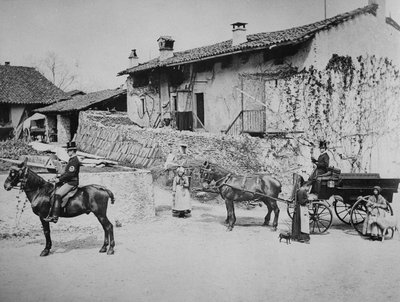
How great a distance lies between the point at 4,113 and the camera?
25188 mm

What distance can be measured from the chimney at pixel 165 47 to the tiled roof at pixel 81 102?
13.9 ft

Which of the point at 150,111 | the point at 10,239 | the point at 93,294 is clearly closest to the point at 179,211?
the point at 10,239

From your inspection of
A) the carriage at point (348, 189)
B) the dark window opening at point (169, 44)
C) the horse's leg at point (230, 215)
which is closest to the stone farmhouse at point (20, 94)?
the dark window opening at point (169, 44)

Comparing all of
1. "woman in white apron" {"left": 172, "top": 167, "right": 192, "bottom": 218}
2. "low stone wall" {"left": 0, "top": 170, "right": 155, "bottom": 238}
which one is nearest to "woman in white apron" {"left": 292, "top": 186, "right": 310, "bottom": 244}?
"woman in white apron" {"left": 172, "top": 167, "right": 192, "bottom": 218}

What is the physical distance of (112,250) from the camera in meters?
7.99

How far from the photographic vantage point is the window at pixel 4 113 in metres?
24.8

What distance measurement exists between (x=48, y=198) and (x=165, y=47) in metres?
17.5

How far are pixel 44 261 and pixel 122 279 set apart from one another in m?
1.80

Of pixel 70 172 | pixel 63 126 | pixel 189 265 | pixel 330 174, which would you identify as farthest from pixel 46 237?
pixel 63 126

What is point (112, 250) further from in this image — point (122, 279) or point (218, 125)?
point (218, 125)

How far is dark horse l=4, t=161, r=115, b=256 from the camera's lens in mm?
7469

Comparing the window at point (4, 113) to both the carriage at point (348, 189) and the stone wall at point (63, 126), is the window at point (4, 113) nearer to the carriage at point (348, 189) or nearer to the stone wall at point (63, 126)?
the stone wall at point (63, 126)

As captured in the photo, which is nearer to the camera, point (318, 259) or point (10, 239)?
point (318, 259)

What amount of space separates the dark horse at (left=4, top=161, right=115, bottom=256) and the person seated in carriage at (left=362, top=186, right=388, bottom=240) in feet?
18.5
